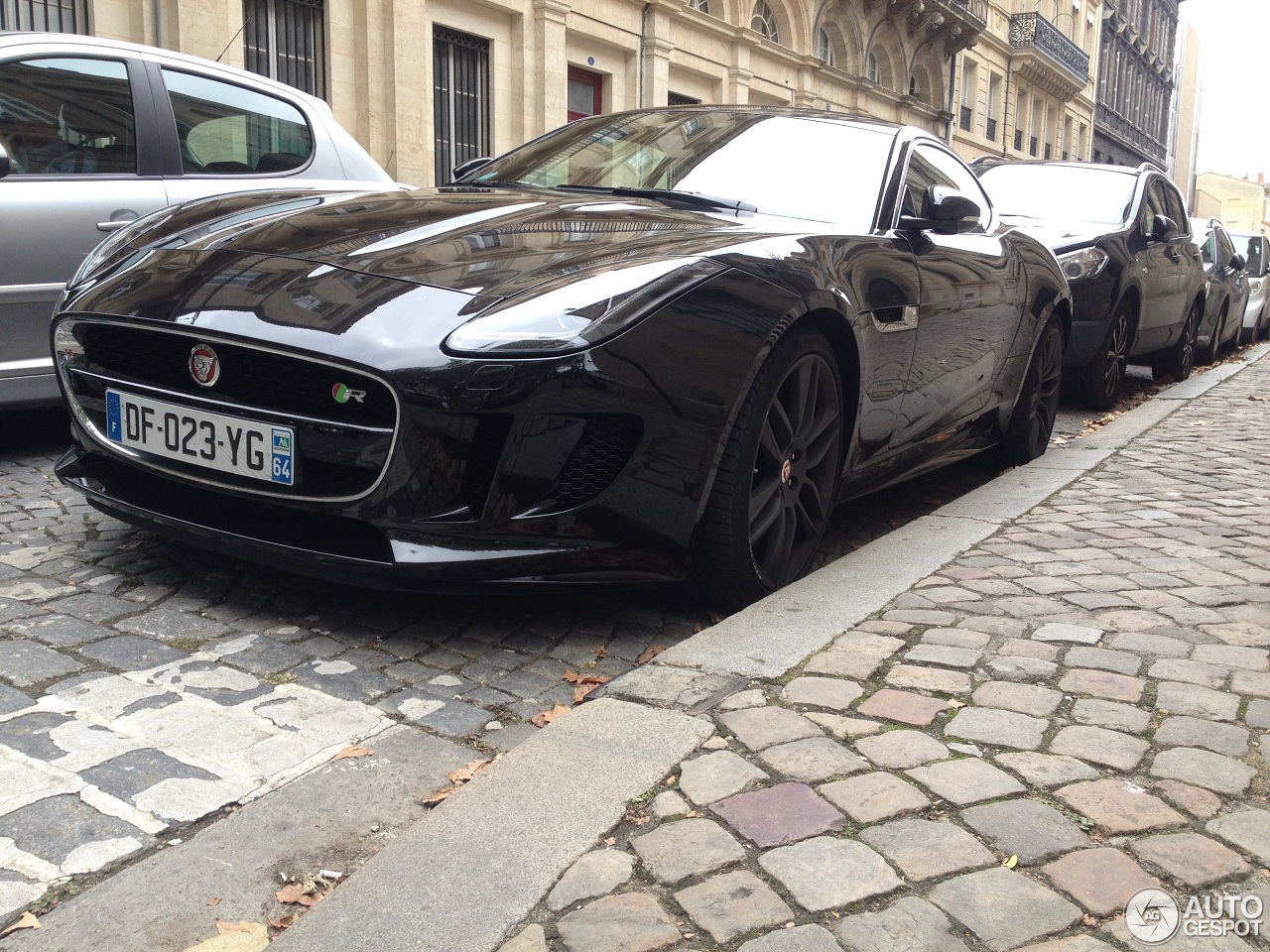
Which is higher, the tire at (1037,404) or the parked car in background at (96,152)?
the parked car in background at (96,152)

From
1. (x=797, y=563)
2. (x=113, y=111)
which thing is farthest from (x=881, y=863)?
(x=113, y=111)

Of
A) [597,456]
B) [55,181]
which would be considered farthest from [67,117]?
[597,456]

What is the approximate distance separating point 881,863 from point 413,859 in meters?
0.70

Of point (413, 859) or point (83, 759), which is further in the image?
point (83, 759)

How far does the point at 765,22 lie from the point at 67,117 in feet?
64.8

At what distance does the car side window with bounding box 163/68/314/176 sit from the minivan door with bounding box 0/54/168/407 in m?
0.16

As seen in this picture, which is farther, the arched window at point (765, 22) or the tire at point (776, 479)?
the arched window at point (765, 22)

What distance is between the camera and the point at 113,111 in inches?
195

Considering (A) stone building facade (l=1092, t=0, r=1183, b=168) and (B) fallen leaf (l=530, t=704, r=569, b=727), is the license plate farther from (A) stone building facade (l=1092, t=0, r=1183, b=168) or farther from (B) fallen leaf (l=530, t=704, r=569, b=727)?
(A) stone building facade (l=1092, t=0, r=1183, b=168)

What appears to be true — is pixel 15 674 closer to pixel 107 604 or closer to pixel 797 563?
pixel 107 604

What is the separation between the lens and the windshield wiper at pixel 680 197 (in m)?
3.78

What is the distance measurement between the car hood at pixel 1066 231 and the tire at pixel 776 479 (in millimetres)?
4363

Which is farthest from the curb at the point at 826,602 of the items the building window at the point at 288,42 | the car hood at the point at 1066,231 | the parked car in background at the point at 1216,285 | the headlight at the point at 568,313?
the building window at the point at 288,42

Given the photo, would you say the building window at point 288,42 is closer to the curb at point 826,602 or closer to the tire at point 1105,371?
the tire at point 1105,371
